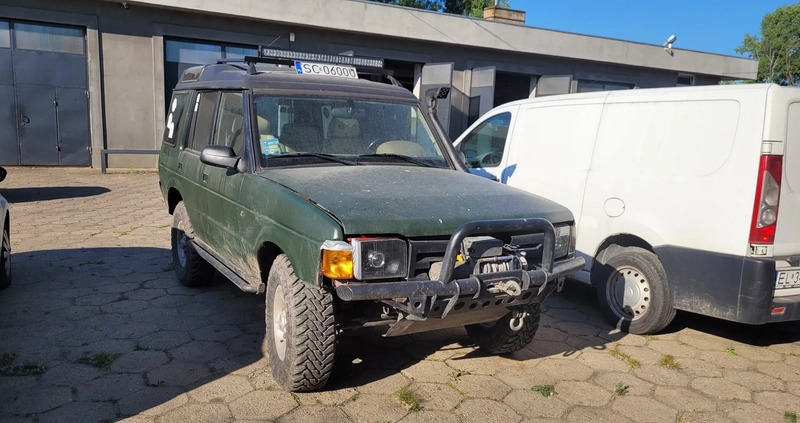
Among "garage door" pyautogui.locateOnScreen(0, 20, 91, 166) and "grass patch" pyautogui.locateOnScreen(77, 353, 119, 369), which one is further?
"garage door" pyautogui.locateOnScreen(0, 20, 91, 166)

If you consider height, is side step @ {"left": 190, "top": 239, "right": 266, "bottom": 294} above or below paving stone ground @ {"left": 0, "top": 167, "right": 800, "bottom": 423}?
above

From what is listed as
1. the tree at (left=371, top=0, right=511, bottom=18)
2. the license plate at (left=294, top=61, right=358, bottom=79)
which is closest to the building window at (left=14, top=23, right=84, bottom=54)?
the license plate at (left=294, top=61, right=358, bottom=79)

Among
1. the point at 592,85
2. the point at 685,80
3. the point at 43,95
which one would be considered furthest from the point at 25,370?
the point at 685,80

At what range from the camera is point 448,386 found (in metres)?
3.69

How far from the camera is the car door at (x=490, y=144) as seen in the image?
6184mm

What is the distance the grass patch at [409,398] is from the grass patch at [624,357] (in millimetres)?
1732

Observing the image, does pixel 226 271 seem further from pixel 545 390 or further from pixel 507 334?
pixel 545 390

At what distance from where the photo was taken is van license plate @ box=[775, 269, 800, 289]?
13.5 feet

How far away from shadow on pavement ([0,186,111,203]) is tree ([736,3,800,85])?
43986mm

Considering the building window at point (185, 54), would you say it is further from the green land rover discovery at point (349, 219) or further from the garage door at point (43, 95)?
the green land rover discovery at point (349, 219)

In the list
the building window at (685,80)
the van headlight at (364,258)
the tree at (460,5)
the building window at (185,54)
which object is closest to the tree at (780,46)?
the tree at (460,5)

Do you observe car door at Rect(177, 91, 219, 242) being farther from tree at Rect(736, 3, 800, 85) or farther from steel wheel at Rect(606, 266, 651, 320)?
tree at Rect(736, 3, 800, 85)

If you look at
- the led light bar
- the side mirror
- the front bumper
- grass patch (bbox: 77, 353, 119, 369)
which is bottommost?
grass patch (bbox: 77, 353, 119, 369)

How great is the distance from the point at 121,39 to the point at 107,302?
417 inches
